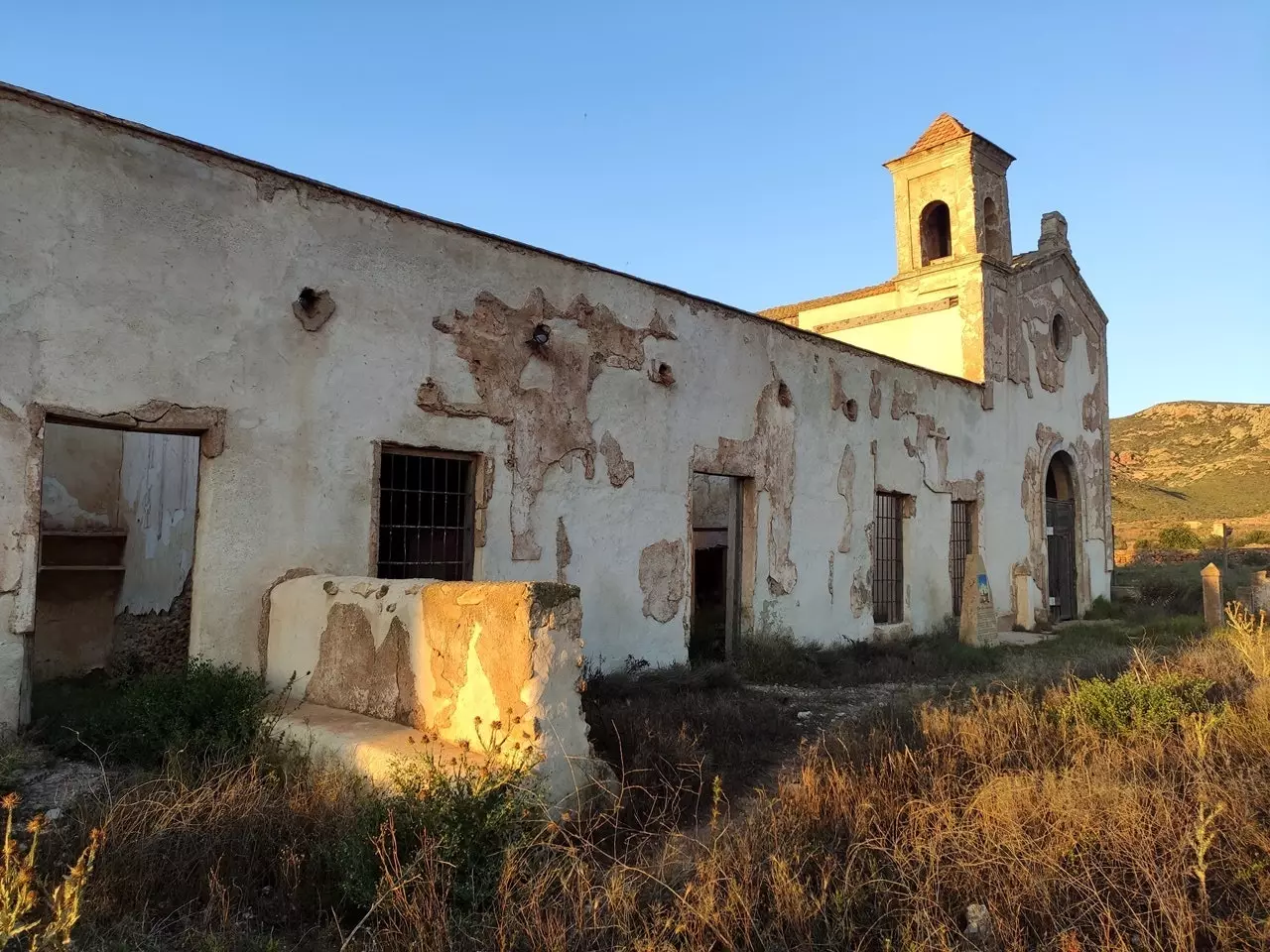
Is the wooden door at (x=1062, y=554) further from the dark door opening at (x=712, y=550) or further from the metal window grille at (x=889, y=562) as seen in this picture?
the dark door opening at (x=712, y=550)

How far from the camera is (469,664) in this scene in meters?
4.37

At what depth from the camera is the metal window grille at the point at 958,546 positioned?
13440mm

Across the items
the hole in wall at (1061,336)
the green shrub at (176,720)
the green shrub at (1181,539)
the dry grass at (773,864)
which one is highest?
the hole in wall at (1061,336)

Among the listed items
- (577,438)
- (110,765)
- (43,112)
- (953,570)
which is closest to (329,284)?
(43,112)

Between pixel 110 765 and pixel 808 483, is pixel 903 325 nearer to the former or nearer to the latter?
pixel 808 483

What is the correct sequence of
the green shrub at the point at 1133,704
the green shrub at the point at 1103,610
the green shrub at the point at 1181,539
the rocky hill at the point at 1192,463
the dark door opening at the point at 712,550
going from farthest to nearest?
the rocky hill at the point at 1192,463, the green shrub at the point at 1181,539, the green shrub at the point at 1103,610, the dark door opening at the point at 712,550, the green shrub at the point at 1133,704

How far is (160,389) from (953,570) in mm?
11457

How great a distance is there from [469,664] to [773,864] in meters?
1.78

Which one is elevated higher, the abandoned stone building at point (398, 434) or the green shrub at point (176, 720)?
the abandoned stone building at point (398, 434)

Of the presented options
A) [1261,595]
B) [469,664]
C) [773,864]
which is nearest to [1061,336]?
[1261,595]

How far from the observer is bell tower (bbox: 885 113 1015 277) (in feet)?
48.2

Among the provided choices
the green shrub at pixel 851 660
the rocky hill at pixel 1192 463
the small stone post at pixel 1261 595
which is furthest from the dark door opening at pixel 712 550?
the rocky hill at pixel 1192 463

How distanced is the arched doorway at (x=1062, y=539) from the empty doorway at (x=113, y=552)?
545 inches

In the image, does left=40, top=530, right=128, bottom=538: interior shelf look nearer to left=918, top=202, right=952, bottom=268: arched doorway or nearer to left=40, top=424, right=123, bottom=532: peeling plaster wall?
left=40, top=424, right=123, bottom=532: peeling plaster wall
